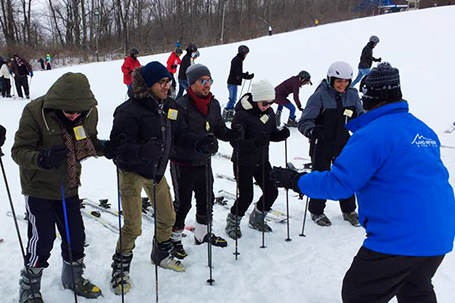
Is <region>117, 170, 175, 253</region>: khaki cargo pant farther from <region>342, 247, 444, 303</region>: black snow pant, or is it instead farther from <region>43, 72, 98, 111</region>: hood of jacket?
<region>342, 247, 444, 303</region>: black snow pant

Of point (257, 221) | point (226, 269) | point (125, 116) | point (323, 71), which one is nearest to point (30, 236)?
point (125, 116)

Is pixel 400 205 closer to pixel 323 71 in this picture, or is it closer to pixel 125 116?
pixel 125 116

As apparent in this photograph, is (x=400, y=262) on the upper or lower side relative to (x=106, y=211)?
upper

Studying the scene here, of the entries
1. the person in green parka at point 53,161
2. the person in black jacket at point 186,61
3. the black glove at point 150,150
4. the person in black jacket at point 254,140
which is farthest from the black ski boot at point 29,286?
the person in black jacket at point 186,61

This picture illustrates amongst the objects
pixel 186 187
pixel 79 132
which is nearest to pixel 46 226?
pixel 79 132

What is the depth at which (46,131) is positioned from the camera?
2500 millimetres

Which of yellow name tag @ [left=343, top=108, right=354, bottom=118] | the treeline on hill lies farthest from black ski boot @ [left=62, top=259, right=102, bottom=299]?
the treeline on hill

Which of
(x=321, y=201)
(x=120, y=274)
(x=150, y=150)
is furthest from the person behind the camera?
(x=321, y=201)

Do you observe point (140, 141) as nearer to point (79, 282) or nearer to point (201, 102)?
point (201, 102)

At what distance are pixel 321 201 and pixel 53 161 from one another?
10.0 feet

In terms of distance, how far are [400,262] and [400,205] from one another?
33 cm

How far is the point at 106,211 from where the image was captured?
14.8ft

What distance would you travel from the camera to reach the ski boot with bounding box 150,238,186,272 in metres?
3.29

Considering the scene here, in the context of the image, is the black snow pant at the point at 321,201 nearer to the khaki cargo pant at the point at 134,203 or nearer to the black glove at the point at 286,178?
the black glove at the point at 286,178
